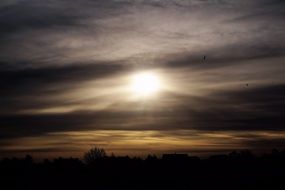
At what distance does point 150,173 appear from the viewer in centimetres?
12950

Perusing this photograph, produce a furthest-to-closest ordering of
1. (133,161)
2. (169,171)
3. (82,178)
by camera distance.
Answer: (133,161)
(169,171)
(82,178)

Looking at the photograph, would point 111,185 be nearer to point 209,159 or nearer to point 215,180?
point 215,180

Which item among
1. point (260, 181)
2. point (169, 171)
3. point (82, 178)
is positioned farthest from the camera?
point (169, 171)

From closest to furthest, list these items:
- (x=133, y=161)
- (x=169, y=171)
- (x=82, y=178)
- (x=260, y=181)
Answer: (x=260, y=181) → (x=82, y=178) → (x=169, y=171) → (x=133, y=161)

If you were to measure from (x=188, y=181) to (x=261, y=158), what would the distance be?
32.0 metres

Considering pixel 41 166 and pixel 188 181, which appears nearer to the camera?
pixel 188 181

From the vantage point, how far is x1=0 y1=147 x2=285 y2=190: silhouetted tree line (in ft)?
368

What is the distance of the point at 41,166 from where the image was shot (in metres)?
132

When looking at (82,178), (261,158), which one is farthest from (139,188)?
(261,158)

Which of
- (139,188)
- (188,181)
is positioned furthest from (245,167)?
(139,188)

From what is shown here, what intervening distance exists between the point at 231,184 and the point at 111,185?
24784 mm

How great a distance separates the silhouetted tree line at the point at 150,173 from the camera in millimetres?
112188

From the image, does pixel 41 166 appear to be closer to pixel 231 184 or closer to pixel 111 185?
pixel 111 185

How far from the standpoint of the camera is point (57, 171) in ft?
420
